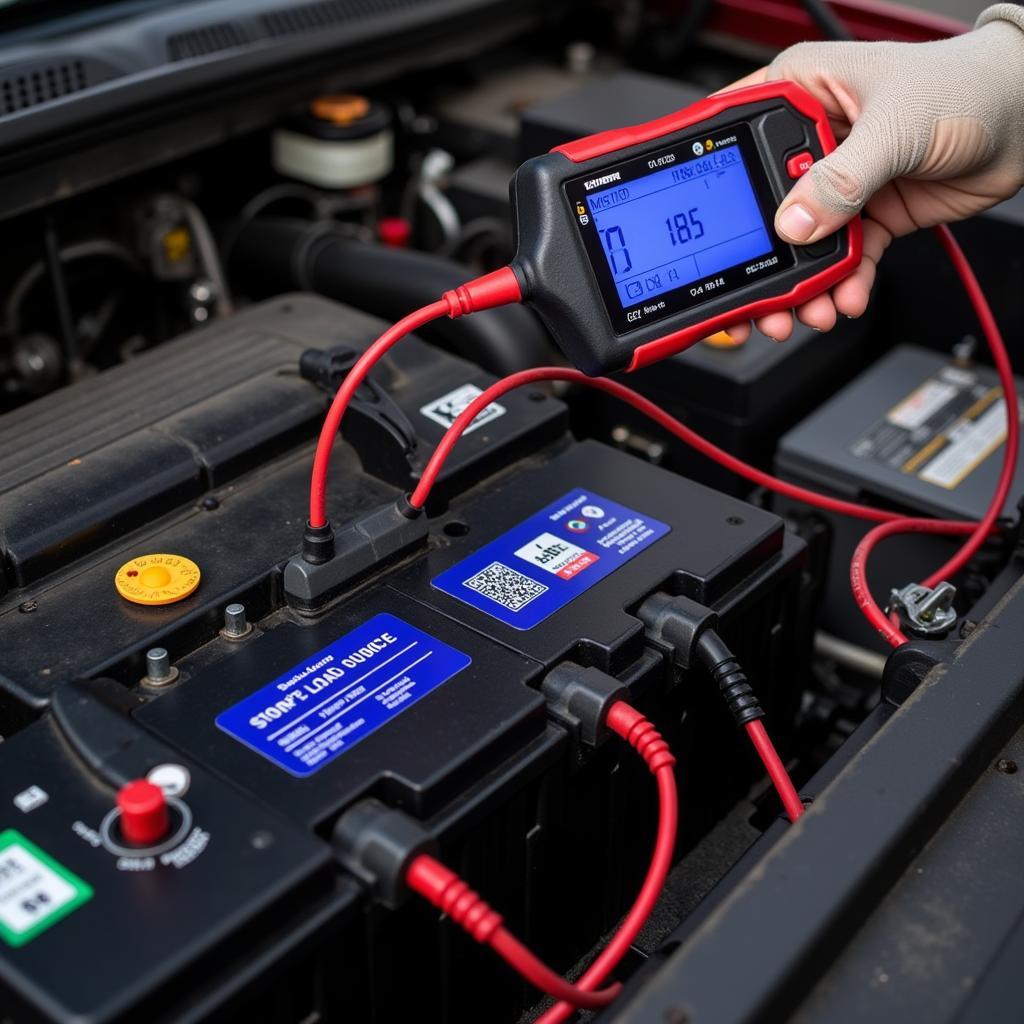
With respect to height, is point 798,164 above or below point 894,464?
above

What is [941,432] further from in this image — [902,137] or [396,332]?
[396,332]

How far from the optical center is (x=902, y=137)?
1.13 meters

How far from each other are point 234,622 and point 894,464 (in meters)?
0.77

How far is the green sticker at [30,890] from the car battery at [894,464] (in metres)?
0.88

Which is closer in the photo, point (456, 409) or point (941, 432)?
point (456, 409)

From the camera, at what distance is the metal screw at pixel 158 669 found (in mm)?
912

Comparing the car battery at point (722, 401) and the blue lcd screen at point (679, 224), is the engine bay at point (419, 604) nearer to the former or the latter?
the car battery at point (722, 401)

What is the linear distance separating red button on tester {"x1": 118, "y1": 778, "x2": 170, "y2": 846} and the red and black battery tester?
467 mm

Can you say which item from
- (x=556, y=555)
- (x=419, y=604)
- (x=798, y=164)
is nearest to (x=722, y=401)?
(x=798, y=164)

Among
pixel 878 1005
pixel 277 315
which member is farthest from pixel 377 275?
pixel 878 1005

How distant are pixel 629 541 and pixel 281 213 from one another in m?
0.92

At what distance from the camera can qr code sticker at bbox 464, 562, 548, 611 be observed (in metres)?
1.00

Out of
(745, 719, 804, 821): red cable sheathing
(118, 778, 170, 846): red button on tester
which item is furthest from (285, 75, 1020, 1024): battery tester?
(118, 778, 170, 846): red button on tester

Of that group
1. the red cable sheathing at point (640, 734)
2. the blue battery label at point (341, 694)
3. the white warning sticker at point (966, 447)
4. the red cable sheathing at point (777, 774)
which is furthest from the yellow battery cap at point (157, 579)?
the white warning sticker at point (966, 447)
